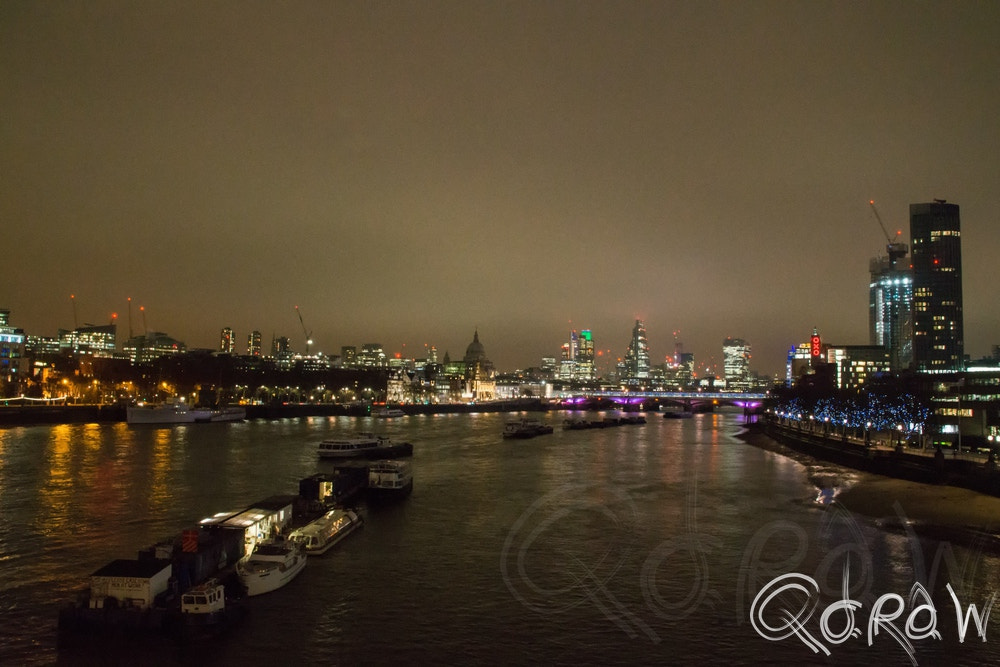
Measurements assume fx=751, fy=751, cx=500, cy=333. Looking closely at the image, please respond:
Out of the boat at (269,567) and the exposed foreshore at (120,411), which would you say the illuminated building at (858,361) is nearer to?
the exposed foreshore at (120,411)

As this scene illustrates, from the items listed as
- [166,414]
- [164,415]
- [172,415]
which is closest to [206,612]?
[164,415]

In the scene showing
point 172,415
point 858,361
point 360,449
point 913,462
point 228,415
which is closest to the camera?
point 913,462

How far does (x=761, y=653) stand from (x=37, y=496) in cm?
2606

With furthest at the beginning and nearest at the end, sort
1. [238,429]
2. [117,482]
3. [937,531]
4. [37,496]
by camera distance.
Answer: [238,429] → [117,482] → [37,496] → [937,531]

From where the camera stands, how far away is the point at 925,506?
26.6 meters

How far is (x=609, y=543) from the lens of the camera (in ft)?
68.2

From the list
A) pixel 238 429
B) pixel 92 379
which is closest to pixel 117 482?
pixel 238 429

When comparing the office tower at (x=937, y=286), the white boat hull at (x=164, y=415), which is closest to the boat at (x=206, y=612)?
the white boat hull at (x=164, y=415)

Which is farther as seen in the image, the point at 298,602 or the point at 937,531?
the point at 937,531

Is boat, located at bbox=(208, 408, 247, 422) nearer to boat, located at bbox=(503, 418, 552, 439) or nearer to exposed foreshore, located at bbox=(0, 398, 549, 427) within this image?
exposed foreshore, located at bbox=(0, 398, 549, 427)

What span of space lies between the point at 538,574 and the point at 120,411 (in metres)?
77.2

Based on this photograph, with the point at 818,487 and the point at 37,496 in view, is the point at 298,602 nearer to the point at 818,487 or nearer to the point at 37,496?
the point at 37,496

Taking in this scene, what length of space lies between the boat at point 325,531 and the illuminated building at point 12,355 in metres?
104

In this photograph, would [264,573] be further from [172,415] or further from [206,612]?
[172,415]
